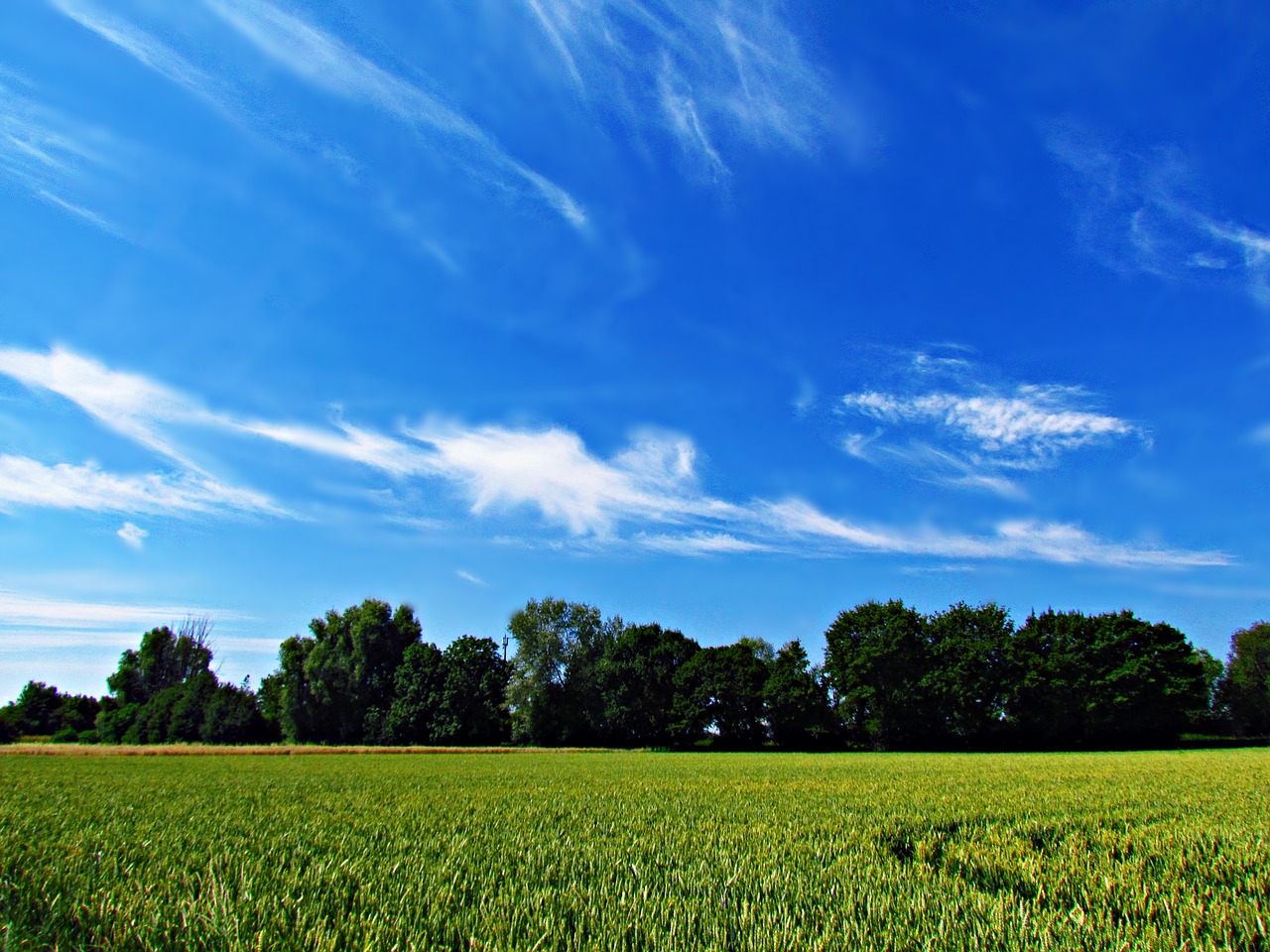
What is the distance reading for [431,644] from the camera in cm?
7694

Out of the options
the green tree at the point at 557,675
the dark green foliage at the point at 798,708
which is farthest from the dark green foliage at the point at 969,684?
the green tree at the point at 557,675

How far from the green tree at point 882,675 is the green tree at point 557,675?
27.6 meters

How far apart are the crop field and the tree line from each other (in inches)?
2234

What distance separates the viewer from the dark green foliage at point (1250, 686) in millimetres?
82438

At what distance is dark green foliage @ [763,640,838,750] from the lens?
2608 inches

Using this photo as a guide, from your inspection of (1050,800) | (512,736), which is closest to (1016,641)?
(512,736)

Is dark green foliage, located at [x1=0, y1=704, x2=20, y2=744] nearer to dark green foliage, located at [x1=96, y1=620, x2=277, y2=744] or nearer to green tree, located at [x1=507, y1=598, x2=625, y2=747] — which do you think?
dark green foliage, located at [x1=96, y1=620, x2=277, y2=744]

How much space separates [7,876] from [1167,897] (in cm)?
1091

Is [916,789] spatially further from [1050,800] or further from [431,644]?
[431,644]

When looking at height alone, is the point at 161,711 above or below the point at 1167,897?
below

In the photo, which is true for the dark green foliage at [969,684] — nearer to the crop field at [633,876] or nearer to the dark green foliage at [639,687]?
the dark green foliage at [639,687]

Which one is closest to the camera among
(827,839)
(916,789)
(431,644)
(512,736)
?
(827,839)

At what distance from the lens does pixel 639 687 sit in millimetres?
72625

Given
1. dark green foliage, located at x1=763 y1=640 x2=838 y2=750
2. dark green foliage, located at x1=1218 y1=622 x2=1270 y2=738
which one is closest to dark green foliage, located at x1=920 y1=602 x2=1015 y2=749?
dark green foliage, located at x1=763 y1=640 x2=838 y2=750
